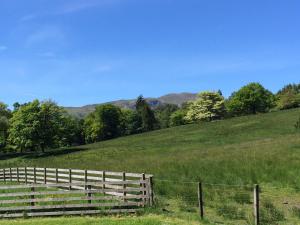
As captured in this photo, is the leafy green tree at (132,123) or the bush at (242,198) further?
the leafy green tree at (132,123)

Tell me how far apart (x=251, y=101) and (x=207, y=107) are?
11276mm

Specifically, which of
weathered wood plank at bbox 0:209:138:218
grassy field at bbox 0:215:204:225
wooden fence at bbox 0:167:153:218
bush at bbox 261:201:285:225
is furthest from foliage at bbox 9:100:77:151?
bush at bbox 261:201:285:225

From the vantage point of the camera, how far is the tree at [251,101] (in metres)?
123

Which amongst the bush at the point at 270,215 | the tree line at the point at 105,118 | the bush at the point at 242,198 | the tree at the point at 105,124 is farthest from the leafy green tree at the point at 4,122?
the bush at the point at 270,215

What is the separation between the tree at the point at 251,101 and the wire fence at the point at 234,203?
345 ft

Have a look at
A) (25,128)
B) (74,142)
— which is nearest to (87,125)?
(74,142)

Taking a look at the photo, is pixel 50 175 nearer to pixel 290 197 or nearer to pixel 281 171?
pixel 281 171

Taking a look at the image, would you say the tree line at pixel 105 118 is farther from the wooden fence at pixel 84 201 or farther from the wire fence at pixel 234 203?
the wire fence at pixel 234 203

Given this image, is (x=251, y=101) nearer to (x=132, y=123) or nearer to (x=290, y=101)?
(x=290, y=101)

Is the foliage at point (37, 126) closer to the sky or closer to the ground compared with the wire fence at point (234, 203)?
closer to the sky

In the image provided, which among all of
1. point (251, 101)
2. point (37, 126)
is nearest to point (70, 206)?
point (37, 126)

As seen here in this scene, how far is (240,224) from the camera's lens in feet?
45.0

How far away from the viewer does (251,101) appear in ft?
405

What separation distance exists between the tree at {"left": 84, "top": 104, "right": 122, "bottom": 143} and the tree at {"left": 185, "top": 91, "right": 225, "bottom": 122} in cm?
2166
